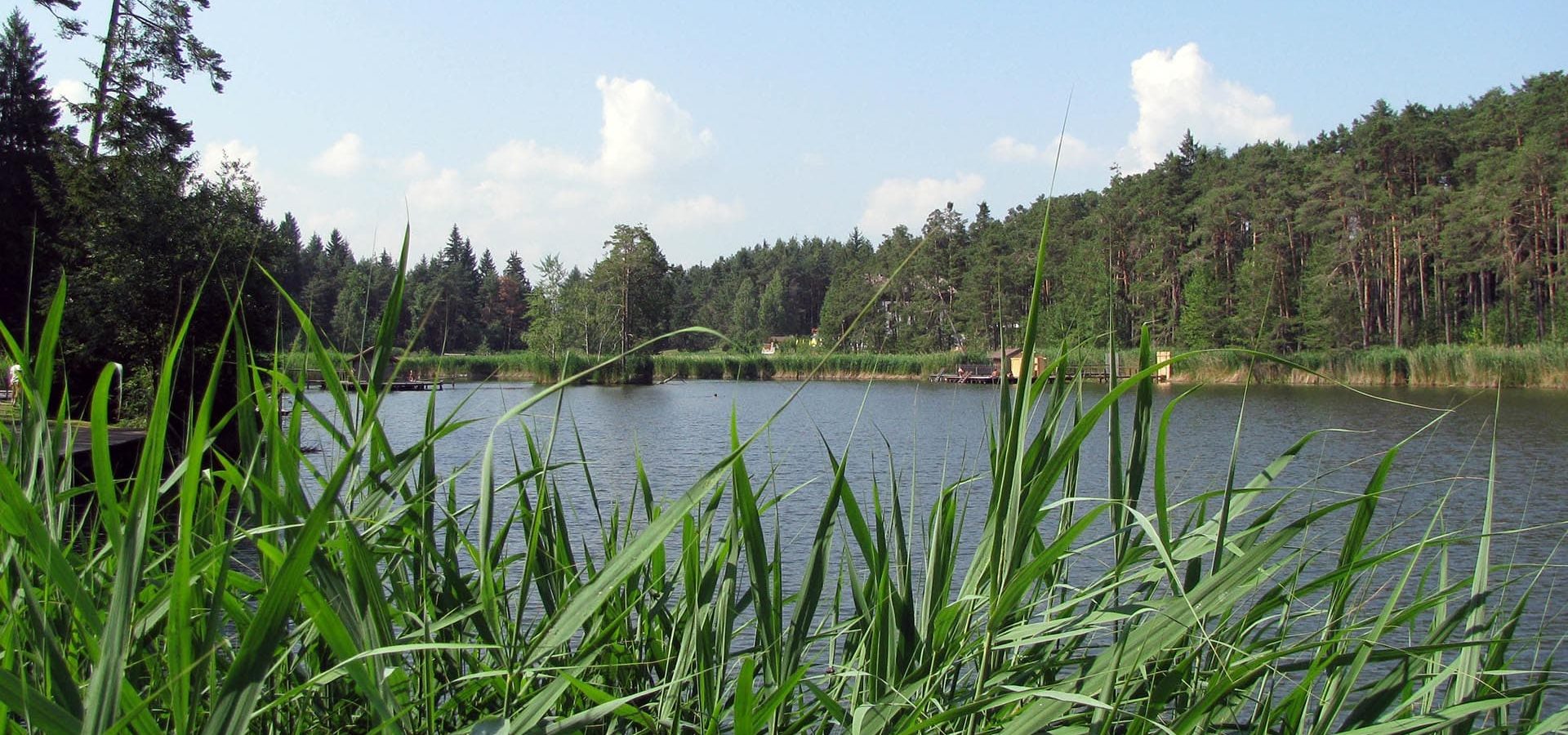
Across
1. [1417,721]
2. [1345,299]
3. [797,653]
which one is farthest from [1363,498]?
[1345,299]

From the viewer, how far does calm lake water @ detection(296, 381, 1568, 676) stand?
2.96 meters

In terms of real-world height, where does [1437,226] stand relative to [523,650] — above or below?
above

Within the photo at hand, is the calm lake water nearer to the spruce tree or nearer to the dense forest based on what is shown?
the dense forest

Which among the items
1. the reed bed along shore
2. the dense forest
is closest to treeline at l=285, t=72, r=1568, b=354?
the dense forest

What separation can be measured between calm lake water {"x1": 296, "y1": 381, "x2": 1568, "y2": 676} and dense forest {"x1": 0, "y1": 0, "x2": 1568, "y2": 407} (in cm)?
265

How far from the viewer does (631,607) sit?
181 centimetres

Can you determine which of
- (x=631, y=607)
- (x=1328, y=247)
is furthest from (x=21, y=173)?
(x=1328, y=247)

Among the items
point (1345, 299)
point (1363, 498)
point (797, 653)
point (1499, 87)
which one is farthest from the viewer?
point (1499, 87)

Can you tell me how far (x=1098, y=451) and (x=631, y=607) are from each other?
18549 mm

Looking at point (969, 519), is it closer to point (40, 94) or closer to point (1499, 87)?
point (40, 94)

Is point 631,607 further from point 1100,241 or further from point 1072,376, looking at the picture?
point 1100,241

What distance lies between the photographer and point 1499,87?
5181 centimetres

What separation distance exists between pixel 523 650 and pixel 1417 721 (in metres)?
1.29

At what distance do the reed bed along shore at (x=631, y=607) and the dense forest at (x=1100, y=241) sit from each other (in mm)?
14840
